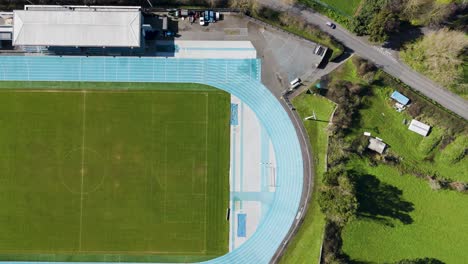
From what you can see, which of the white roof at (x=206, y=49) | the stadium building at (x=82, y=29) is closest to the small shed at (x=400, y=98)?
the white roof at (x=206, y=49)

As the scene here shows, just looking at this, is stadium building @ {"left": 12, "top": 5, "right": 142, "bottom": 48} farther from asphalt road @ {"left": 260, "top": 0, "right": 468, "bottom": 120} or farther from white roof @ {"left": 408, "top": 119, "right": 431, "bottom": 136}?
white roof @ {"left": 408, "top": 119, "right": 431, "bottom": 136}

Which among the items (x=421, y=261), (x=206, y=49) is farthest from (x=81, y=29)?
(x=421, y=261)

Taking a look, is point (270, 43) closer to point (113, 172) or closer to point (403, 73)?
point (403, 73)

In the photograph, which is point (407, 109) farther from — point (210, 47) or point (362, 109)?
point (210, 47)

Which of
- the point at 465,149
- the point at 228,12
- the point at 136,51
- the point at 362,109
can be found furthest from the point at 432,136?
the point at 136,51

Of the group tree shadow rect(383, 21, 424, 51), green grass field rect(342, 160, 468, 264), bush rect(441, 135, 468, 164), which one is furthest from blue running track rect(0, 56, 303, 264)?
bush rect(441, 135, 468, 164)

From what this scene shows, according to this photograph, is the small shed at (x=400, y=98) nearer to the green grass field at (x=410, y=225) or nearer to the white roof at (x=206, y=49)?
the green grass field at (x=410, y=225)
